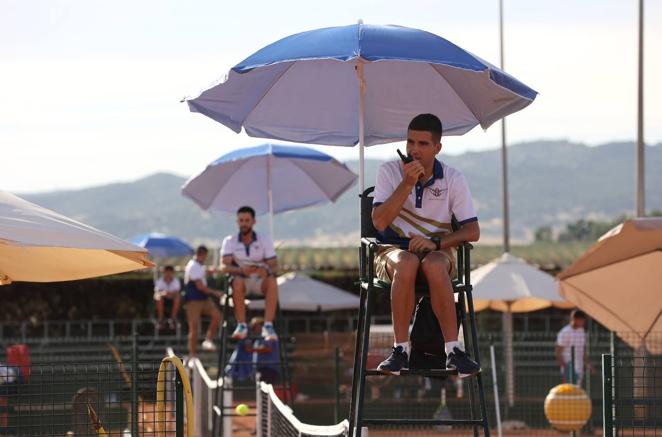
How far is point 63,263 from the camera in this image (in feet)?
33.0

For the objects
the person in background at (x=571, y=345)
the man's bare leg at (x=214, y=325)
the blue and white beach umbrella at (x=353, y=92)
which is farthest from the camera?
the man's bare leg at (x=214, y=325)

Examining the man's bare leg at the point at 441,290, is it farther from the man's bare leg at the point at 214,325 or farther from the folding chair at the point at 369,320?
the man's bare leg at the point at 214,325

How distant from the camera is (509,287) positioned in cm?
2427

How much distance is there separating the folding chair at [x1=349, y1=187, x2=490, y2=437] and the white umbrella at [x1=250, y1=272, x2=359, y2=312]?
1940 cm

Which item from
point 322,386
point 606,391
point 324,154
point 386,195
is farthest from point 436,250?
point 322,386

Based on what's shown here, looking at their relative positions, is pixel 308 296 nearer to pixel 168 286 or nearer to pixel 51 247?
pixel 168 286

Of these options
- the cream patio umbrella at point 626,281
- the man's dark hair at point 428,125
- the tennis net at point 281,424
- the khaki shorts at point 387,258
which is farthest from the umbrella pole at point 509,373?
the man's dark hair at point 428,125

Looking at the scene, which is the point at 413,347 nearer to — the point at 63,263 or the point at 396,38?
the point at 396,38

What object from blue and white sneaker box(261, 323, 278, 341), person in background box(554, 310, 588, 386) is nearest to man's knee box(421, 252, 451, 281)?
blue and white sneaker box(261, 323, 278, 341)

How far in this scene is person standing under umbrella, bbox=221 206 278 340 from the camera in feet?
48.4

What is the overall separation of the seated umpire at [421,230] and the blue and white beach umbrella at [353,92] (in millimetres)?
707

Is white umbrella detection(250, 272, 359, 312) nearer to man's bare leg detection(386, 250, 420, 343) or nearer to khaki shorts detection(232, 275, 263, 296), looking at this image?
khaki shorts detection(232, 275, 263, 296)

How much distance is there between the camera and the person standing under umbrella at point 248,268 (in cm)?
1474

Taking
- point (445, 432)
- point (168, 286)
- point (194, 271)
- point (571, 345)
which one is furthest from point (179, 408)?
point (168, 286)
